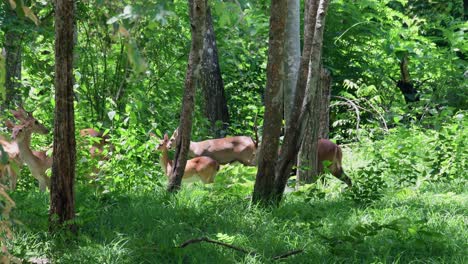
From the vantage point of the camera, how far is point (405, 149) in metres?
10.5

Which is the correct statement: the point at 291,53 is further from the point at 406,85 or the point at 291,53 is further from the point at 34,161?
the point at 406,85

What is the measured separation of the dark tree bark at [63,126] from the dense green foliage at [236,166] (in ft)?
0.64

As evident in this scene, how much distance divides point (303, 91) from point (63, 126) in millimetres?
2987

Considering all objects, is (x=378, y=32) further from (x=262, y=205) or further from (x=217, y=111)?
(x=262, y=205)

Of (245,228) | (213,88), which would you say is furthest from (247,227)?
(213,88)

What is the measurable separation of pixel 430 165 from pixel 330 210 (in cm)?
348

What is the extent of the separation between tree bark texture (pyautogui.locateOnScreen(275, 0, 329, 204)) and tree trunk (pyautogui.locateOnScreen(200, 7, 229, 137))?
21.3ft

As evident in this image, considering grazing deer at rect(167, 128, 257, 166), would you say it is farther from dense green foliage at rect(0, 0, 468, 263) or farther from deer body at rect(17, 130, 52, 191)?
deer body at rect(17, 130, 52, 191)

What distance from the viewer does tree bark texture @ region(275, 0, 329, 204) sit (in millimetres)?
7797

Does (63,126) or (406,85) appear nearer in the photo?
(63,126)

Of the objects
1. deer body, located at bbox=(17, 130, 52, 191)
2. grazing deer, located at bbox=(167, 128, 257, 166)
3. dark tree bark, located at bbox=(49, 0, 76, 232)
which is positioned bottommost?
grazing deer, located at bbox=(167, 128, 257, 166)

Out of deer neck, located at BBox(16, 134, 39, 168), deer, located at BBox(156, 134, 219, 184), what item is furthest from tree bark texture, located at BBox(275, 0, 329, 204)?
deer neck, located at BBox(16, 134, 39, 168)

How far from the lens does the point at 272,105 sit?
304 inches

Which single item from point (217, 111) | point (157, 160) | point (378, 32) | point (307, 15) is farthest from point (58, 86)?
point (378, 32)
